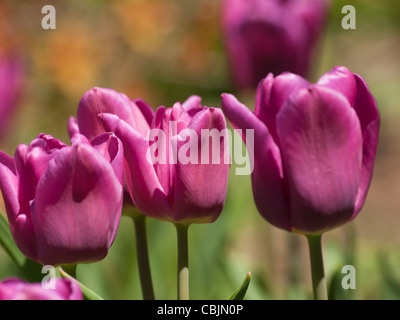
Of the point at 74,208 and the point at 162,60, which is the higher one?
the point at 162,60

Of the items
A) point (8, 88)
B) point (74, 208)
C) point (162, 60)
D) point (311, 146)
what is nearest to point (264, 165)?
point (311, 146)

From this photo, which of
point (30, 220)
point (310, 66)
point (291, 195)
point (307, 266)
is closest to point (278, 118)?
point (291, 195)

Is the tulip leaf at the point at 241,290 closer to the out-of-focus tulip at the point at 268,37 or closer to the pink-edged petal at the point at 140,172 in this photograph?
the pink-edged petal at the point at 140,172

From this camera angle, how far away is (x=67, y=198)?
0.50m

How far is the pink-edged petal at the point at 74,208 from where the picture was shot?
0.49 m

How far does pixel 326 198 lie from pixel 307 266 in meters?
1.61

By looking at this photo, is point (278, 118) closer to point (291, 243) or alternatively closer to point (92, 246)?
point (92, 246)

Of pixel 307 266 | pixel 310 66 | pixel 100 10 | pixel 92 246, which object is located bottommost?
pixel 307 266

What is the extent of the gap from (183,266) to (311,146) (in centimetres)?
13

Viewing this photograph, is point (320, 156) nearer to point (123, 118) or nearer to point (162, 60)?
point (123, 118)

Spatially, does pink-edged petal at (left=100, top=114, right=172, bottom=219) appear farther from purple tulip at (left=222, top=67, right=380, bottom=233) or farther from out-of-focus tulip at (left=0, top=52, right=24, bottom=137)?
out-of-focus tulip at (left=0, top=52, right=24, bottom=137)

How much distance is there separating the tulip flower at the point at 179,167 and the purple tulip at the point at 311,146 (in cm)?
3

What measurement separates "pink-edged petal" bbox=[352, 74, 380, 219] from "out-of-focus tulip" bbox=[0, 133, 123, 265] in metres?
0.19
